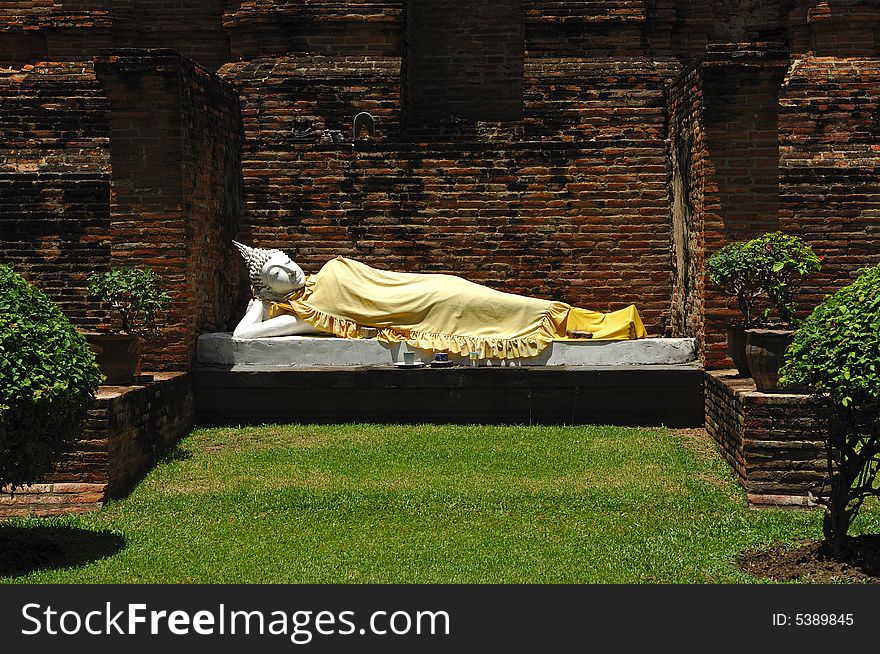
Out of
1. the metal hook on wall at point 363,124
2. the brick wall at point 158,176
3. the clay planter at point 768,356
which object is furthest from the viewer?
the metal hook on wall at point 363,124

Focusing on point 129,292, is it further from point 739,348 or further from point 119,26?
point 119,26

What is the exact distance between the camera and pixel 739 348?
836 centimetres

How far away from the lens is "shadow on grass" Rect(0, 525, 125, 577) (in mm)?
5742

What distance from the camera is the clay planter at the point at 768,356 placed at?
23.5 feet

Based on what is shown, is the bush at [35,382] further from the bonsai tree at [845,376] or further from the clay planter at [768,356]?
the clay planter at [768,356]

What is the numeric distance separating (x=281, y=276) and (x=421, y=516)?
360cm

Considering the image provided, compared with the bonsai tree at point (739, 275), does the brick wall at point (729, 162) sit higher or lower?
higher

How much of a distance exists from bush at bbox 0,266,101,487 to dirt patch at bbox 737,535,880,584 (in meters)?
3.42

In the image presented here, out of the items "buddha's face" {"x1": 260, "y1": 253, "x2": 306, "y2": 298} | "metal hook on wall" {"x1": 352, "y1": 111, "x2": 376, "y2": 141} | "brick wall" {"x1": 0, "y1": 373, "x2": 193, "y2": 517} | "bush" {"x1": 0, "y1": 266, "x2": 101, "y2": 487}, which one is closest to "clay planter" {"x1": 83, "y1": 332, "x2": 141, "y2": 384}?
"brick wall" {"x1": 0, "y1": 373, "x2": 193, "y2": 517}

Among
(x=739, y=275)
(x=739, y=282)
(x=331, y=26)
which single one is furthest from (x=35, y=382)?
(x=331, y=26)

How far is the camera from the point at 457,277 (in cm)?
1006

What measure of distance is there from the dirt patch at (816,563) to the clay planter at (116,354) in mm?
4296

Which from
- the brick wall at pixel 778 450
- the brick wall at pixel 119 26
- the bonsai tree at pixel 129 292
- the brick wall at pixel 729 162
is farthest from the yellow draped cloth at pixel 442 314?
the brick wall at pixel 119 26

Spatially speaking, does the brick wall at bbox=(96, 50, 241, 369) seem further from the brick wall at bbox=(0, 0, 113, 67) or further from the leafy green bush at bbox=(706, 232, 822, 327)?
the leafy green bush at bbox=(706, 232, 822, 327)
